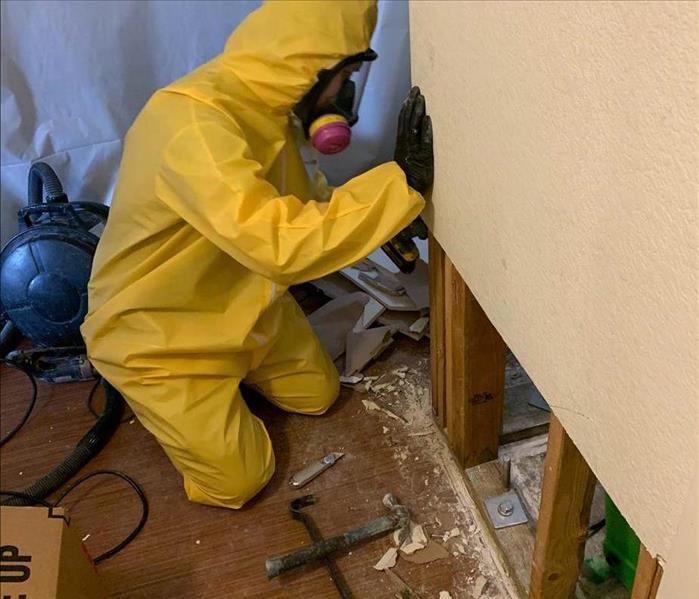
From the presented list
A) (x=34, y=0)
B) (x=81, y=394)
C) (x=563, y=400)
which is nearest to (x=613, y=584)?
(x=563, y=400)

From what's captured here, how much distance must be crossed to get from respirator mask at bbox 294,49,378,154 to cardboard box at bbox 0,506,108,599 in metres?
0.66

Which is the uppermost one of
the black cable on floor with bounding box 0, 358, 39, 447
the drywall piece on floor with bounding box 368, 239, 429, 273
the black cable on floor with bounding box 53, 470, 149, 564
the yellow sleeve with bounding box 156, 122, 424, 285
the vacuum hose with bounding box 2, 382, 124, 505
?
the yellow sleeve with bounding box 156, 122, 424, 285

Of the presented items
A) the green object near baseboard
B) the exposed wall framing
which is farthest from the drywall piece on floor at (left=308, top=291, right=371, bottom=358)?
the green object near baseboard

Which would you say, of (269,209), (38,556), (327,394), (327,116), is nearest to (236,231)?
(269,209)

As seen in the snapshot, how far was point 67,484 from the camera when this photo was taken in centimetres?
138

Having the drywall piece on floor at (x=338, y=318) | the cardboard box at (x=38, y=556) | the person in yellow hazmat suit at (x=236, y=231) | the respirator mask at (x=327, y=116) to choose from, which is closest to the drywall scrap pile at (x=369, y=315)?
the drywall piece on floor at (x=338, y=318)

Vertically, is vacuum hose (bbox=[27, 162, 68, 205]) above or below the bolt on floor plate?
above

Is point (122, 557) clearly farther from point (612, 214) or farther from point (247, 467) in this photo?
point (612, 214)

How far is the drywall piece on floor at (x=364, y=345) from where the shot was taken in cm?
154

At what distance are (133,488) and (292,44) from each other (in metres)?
0.87

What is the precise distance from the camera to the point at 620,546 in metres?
1.02

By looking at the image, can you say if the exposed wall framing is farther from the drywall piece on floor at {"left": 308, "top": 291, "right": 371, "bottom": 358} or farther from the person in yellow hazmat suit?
the drywall piece on floor at {"left": 308, "top": 291, "right": 371, "bottom": 358}

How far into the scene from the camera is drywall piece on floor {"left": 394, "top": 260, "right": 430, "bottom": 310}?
1.61m

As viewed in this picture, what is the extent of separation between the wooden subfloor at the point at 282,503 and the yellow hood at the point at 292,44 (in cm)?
67
